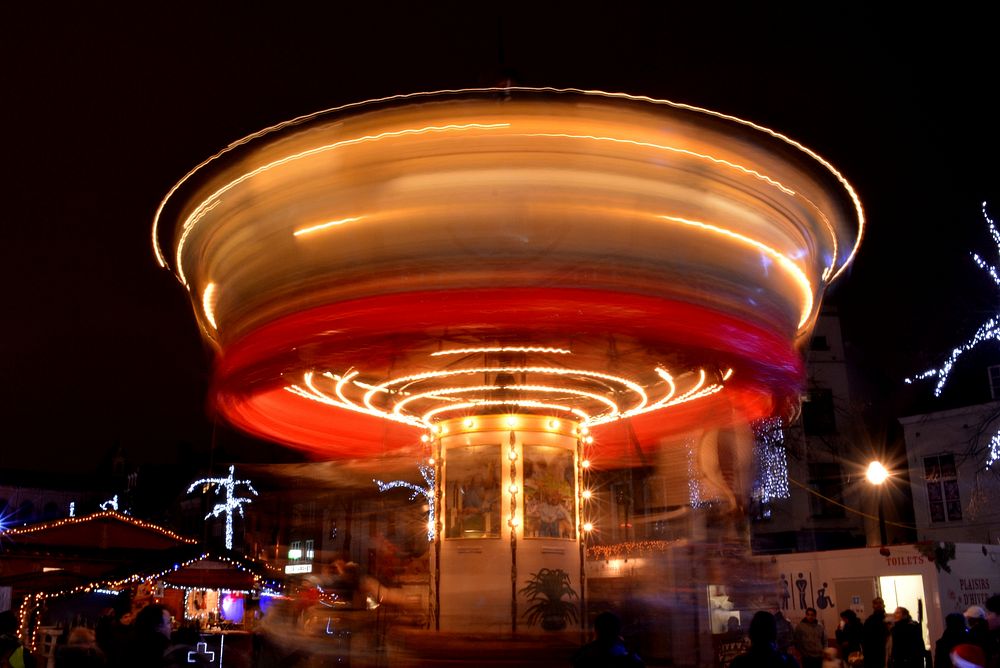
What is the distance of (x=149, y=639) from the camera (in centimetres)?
549

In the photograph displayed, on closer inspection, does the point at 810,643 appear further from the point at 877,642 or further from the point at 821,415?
the point at 821,415

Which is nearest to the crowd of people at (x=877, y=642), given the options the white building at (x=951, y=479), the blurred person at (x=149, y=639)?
the blurred person at (x=149, y=639)

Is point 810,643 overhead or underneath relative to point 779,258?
underneath

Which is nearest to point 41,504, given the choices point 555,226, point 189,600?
point 189,600

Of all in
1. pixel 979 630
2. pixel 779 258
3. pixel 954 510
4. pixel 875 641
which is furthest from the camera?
pixel 954 510

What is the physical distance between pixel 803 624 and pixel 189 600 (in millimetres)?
16235

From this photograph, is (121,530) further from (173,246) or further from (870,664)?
(870,664)

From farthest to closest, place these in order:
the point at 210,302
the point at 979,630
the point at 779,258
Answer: the point at 210,302
the point at 779,258
the point at 979,630

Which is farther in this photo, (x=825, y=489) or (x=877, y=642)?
(x=825, y=489)

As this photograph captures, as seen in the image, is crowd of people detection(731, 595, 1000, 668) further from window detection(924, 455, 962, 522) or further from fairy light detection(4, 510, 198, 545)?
fairy light detection(4, 510, 198, 545)

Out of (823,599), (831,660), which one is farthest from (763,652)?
(823,599)

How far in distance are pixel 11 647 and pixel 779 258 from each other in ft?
26.2

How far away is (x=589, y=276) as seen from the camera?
28.0ft

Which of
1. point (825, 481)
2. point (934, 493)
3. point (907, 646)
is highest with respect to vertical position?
point (825, 481)
